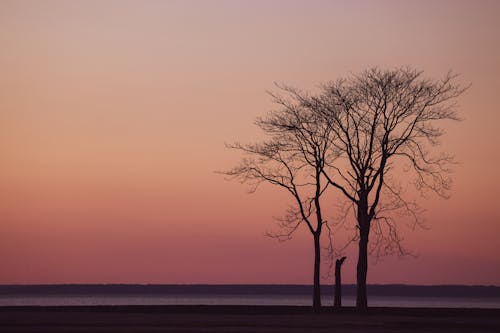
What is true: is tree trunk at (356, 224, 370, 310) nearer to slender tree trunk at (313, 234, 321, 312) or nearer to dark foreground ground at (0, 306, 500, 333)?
dark foreground ground at (0, 306, 500, 333)

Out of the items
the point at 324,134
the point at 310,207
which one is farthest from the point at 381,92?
the point at 310,207

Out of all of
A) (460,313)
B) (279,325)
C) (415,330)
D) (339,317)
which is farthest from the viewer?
(460,313)

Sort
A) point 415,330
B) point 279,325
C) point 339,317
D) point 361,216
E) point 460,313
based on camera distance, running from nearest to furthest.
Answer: point 415,330 < point 279,325 < point 339,317 < point 460,313 < point 361,216

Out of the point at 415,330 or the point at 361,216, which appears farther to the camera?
the point at 361,216

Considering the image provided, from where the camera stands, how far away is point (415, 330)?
132 feet

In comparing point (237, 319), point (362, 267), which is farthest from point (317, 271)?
point (237, 319)

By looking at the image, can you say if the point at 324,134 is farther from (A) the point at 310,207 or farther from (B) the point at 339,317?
(B) the point at 339,317

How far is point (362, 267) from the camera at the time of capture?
188ft

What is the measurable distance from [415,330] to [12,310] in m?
22.8

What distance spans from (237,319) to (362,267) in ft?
40.0

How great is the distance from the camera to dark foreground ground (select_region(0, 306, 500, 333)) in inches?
1567

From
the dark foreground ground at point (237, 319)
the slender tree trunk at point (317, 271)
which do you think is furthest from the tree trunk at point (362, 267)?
the slender tree trunk at point (317, 271)

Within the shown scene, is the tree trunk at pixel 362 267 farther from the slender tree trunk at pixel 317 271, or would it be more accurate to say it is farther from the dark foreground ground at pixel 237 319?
the slender tree trunk at pixel 317 271

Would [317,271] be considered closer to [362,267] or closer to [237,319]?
[362,267]
